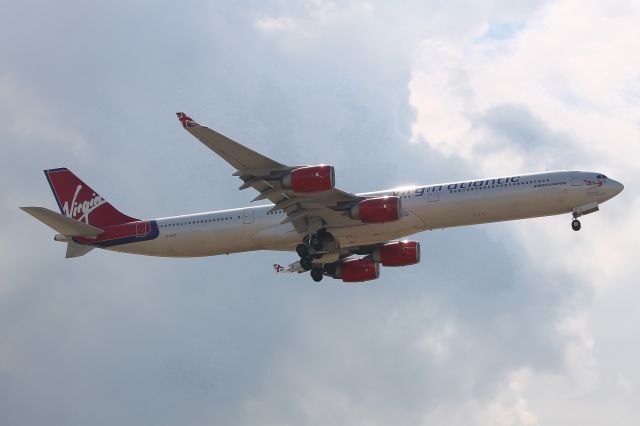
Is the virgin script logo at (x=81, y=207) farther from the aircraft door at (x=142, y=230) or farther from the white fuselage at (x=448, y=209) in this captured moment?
the white fuselage at (x=448, y=209)

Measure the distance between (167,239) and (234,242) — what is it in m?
5.10

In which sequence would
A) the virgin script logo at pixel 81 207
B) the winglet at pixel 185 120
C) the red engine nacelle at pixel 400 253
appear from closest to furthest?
the winglet at pixel 185 120, the red engine nacelle at pixel 400 253, the virgin script logo at pixel 81 207

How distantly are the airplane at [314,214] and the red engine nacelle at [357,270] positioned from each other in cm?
163

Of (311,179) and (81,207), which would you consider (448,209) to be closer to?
(311,179)

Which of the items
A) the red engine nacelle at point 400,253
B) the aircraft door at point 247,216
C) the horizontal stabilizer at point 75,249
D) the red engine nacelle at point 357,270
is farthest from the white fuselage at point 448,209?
the horizontal stabilizer at point 75,249

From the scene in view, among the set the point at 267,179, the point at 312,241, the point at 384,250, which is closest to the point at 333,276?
the point at 384,250

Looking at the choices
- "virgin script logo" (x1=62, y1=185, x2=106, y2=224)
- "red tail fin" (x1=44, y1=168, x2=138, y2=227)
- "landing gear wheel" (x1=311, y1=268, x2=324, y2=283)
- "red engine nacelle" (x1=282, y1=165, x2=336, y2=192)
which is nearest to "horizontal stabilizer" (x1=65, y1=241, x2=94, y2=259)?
"red tail fin" (x1=44, y1=168, x2=138, y2=227)

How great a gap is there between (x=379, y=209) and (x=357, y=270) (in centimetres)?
1331

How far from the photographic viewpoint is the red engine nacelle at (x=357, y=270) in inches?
3019

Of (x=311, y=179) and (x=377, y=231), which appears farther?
(x=377, y=231)

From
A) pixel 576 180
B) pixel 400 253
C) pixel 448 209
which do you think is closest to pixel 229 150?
pixel 448 209

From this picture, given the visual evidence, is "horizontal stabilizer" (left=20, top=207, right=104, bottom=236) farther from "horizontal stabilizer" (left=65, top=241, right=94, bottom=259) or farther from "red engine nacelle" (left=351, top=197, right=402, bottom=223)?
"red engine nacelle" (left=351, top=197, right=402, bottom=223)

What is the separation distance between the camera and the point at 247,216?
6956 centimetres

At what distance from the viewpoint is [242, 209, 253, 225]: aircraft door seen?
6938 cm
